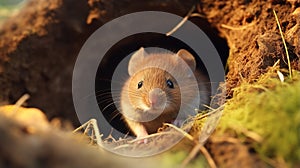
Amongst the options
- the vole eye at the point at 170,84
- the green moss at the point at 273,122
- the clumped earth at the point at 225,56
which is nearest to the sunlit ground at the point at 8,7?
the clumped earth at the point at 225,56

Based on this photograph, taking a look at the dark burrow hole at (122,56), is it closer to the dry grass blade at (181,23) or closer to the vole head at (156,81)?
the dry grass blade at (181,23)

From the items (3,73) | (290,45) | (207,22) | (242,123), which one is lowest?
(242,123)

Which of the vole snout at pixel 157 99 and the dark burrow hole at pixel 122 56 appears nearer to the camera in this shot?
the vole snout at pixel 157 99

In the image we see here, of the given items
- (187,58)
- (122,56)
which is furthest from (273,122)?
(122,56)

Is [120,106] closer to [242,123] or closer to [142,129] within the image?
[142,129]

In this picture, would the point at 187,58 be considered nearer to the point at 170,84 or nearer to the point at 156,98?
the point at 170,84

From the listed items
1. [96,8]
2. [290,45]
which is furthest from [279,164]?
[96,8]
